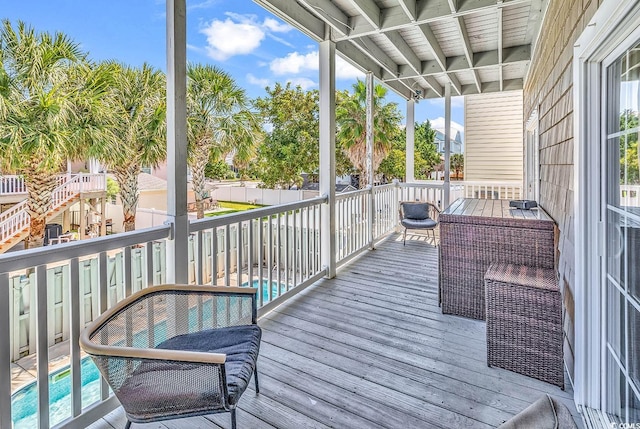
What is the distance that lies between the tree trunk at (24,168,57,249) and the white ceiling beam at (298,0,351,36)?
6121mm

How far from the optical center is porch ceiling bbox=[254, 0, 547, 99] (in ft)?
11.0

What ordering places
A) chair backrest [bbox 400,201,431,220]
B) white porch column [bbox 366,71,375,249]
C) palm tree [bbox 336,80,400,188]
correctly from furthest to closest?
palm tree [bbox 336,80,400,188], chair backrest [bbox 400,201,431,220], white porch column [bbox 366,71,375,249]

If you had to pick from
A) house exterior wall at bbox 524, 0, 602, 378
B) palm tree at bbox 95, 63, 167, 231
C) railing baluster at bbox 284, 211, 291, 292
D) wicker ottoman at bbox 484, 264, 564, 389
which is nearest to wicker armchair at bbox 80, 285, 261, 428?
railing baluster at bbox 284, 211, 291, 292

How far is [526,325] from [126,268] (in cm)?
239

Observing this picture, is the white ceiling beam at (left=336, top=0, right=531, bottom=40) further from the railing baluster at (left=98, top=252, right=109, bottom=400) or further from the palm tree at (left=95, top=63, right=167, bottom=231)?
the palm tree at (left=95, top=63, right=167, bottom=231)

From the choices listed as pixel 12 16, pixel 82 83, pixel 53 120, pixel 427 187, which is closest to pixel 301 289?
pixel 427 187

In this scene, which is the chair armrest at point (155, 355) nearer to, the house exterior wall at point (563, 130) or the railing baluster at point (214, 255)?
the railing baluster at point (214, 255)

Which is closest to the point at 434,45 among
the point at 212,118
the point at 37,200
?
the point at 212,118

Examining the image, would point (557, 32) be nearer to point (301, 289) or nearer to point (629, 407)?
point (629, 407)

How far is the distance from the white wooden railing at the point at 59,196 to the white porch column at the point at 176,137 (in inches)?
249

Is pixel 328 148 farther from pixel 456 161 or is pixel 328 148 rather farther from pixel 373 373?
pixel 456 161

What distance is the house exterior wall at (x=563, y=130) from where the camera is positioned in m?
2.01

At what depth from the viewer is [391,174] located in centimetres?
1859

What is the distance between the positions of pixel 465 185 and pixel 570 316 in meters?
5.91
